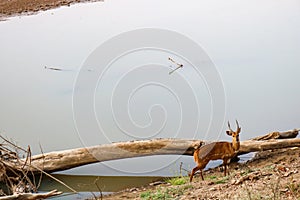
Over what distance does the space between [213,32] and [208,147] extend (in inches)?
274

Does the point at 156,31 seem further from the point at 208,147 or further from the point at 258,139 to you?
the point at 208,147

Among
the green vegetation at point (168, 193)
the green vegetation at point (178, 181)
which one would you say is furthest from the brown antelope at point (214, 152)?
the green vegetation at point (168, 193)

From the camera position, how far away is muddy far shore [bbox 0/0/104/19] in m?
18.1

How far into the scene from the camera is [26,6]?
18.8 meters

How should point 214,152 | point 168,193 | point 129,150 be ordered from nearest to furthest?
1. point 168,193
2. point 214,152
3. point 129,150

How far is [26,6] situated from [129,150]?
12959mm

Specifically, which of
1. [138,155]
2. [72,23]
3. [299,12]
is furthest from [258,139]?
[72,23]

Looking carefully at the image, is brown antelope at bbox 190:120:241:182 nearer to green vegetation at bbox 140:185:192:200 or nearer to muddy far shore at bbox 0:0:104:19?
green vegetation at bbox 140:185:192:200

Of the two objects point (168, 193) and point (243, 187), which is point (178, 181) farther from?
point (243, 187)

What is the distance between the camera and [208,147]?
241 inches

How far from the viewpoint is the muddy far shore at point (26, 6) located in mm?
18094

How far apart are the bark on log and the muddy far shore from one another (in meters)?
11.7

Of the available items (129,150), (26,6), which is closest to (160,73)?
(129,150)

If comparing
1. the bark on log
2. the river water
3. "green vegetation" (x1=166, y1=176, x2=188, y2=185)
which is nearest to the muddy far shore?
the river water
